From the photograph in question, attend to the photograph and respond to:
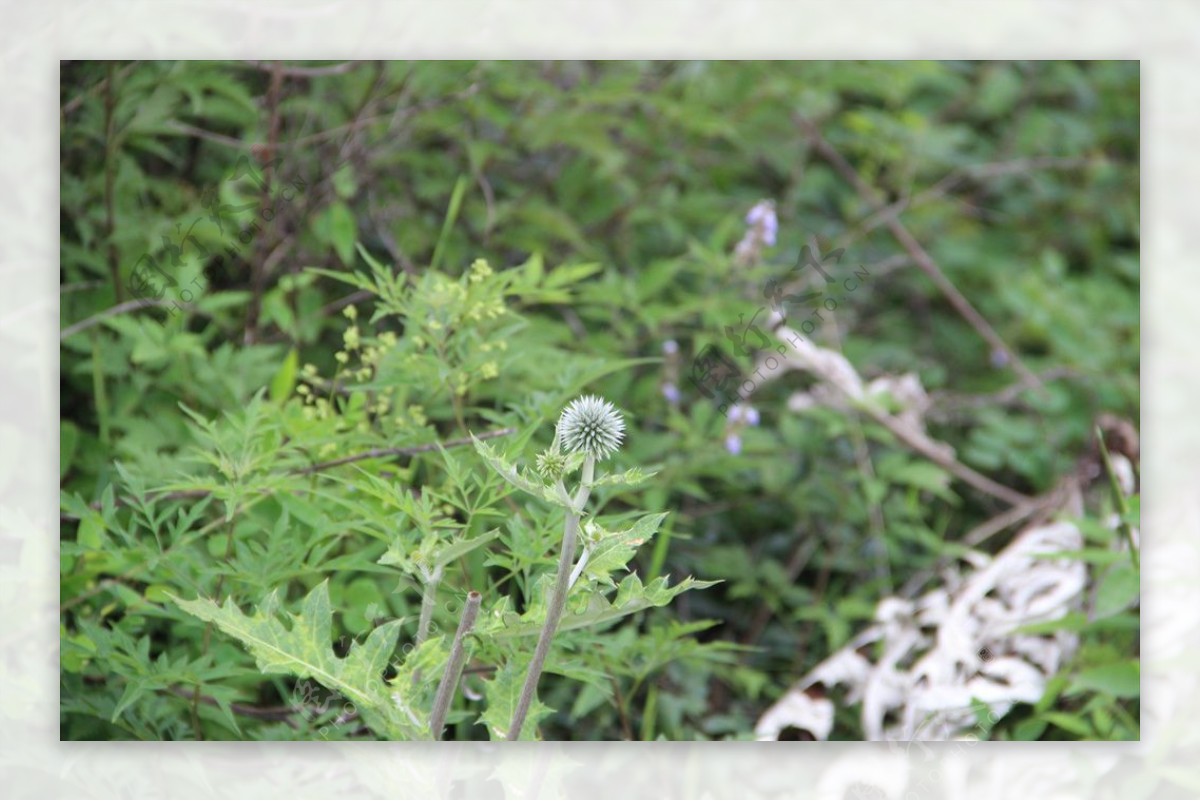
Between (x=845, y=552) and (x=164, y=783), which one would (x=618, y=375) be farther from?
(x=164, y=783)

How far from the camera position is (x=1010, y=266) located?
2.37 meters

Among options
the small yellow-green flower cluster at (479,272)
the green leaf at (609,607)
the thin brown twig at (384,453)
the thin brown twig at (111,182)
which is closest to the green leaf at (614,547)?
the green leaf at (609,607)

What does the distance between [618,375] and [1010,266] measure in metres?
1.07

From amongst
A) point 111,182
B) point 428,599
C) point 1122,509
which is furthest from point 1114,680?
point 111,182

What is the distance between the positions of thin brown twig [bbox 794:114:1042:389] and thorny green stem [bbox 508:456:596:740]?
3.89ft

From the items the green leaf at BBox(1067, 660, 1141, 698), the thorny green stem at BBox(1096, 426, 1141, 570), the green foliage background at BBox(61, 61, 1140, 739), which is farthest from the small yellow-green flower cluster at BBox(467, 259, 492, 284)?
the green leaf at BBox(1067, 660, 1141, 698)

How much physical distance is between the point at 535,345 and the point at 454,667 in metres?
0.50

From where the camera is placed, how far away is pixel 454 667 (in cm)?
115

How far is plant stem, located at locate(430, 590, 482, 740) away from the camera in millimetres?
1103

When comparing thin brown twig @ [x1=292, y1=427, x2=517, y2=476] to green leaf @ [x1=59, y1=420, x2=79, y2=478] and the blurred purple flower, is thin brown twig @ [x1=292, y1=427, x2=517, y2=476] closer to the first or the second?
green leaf @ [x1=59, y1=420, x2=79, y2=478]

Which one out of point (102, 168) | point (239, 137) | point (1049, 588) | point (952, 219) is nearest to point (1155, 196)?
point (1049, 588)

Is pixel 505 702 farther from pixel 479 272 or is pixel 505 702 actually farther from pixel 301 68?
pixel 301 68

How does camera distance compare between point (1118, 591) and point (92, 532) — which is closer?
point (92, 532)

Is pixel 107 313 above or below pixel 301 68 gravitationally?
below
